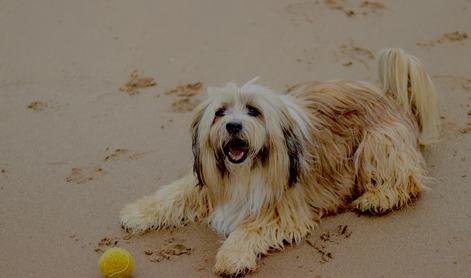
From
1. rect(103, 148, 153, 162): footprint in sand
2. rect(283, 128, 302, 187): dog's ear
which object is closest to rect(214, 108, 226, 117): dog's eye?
rect(283, 128, 302, 187): dog's ear

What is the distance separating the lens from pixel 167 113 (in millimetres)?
5152

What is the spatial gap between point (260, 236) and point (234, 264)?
0.27m

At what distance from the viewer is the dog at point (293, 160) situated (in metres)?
3.63

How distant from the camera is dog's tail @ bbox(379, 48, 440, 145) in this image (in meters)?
4.30

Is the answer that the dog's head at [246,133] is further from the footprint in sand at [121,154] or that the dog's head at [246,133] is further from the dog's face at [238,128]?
the footprint in sand at [121,154]

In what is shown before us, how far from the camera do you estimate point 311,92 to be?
4145mm

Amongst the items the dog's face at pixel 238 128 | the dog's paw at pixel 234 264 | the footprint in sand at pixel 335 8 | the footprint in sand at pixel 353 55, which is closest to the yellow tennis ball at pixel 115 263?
the dog's paw at pixel 234 264

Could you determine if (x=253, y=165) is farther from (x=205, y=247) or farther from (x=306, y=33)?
(x=306, y=33)

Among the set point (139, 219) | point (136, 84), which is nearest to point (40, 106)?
point (136, 84)

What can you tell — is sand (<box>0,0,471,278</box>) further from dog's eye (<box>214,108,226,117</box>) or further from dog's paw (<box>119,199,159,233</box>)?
dog's eye (<box>214,108,226,117</box>)

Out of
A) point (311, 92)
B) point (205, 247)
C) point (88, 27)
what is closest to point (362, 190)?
point (311, 92)

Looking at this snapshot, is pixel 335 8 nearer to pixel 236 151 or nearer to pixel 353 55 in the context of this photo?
pixel 353 55

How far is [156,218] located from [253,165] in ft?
2.25

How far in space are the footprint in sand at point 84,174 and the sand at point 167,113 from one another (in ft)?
0.04
